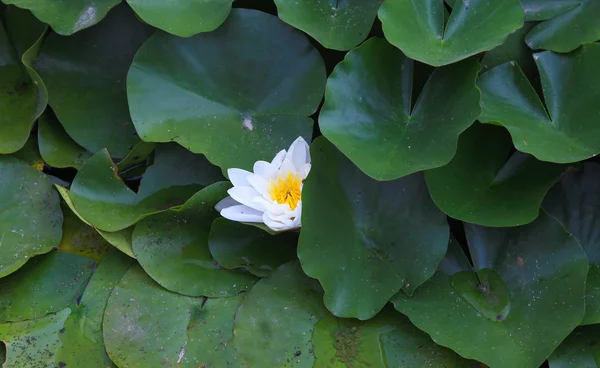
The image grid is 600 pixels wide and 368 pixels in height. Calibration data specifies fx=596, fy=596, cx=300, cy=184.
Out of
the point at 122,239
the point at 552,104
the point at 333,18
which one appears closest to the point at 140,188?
the point at 122,239

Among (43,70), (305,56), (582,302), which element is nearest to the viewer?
(582,302)

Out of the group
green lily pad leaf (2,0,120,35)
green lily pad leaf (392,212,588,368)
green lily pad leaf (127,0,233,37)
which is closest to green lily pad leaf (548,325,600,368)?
green lily pad leaf (392,212,588,368)

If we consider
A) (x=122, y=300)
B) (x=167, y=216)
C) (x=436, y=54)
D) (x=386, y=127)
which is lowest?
(x=122, y=300)

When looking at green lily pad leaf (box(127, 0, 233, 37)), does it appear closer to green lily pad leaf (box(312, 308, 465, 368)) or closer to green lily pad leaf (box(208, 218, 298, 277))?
green lily pad leaf (box(208, 218, 298, 277))

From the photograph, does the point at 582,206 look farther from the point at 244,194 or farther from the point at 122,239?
the point at 122,239

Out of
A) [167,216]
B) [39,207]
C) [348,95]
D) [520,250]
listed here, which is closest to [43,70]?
[39,207]

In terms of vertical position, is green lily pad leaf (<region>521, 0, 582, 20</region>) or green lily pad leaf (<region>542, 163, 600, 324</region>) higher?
green lily pad leaf (<region>521, 0, 582, 20</region>)

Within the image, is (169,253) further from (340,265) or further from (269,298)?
(340,265)
